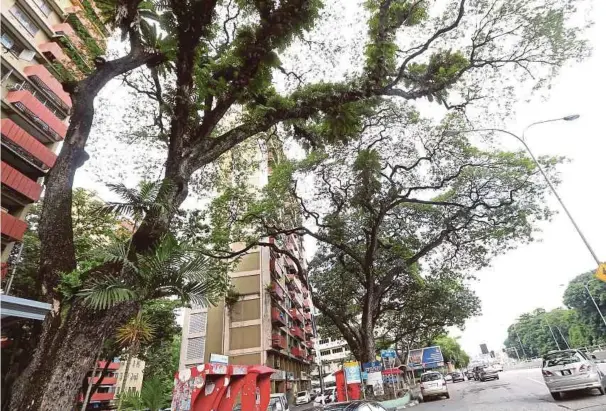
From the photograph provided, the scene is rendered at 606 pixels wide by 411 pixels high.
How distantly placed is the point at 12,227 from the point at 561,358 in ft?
77.5

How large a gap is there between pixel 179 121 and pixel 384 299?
21266 mm

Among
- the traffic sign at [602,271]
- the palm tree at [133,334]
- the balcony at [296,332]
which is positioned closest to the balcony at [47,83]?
the palm tree at [133,334]

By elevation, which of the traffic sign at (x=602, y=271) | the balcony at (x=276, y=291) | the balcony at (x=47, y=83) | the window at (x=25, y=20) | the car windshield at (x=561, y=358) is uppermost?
the window at (x=25, y=20)

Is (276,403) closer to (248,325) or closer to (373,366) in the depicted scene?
(373,366)

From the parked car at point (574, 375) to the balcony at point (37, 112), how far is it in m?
24.8

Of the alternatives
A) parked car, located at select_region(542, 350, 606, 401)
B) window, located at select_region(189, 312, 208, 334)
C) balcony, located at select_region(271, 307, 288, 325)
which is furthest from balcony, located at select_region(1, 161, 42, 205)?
parked car, located at select_region(542, 350, 606, 401)

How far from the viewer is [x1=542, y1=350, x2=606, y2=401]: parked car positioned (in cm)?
970

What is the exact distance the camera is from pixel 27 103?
750 inches

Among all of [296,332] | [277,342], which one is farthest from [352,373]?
[296,332]

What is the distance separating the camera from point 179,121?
25.3ft

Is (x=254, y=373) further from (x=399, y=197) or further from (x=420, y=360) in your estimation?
(x=420, y=360)

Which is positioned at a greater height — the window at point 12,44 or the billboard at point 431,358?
the window at point 12,44

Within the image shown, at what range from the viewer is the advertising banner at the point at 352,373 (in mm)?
15844

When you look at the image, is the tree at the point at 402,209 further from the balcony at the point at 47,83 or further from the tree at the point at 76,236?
the balcony at the point at 47,83
